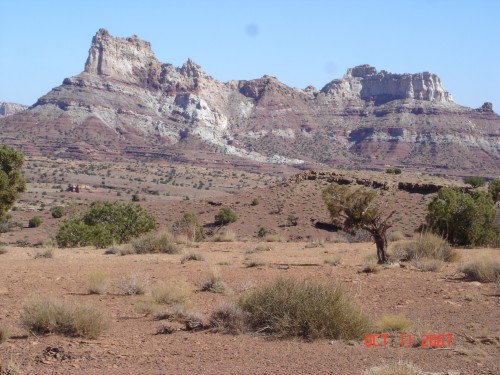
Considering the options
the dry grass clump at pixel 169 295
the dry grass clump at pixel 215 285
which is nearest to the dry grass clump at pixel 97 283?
the dry grass clump at pixel 169 295

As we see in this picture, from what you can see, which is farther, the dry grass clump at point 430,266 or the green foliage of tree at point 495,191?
the green foliage of tree at point 495,191

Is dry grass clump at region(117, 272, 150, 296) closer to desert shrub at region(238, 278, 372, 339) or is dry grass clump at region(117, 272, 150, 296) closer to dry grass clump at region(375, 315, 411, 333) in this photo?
desert shrub at region(238, 278, 372, 339)

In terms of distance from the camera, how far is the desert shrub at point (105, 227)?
30938 millimetres

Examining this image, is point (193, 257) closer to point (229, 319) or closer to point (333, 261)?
point (333, 261)

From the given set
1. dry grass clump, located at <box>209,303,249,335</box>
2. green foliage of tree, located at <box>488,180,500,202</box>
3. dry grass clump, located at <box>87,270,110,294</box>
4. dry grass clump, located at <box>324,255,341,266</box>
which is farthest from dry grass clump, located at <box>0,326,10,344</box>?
green foliage of tree, located at <box>488,180,500,202</box>

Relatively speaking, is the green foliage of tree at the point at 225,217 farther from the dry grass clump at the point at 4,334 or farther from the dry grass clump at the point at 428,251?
the dry grass clump at the point at 4,334

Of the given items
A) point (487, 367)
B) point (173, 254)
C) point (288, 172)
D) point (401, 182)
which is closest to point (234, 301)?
point (487, 367)

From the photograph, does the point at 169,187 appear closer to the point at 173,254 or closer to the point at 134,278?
the point at 173,254

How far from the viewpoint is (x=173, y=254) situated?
24828mm

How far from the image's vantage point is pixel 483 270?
16344mm

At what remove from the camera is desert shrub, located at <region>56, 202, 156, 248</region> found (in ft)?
102

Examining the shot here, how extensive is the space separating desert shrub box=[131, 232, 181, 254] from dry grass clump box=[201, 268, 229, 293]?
966 centimetres

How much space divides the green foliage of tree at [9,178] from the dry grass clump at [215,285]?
47.3 feet

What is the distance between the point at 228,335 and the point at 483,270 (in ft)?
28.3
